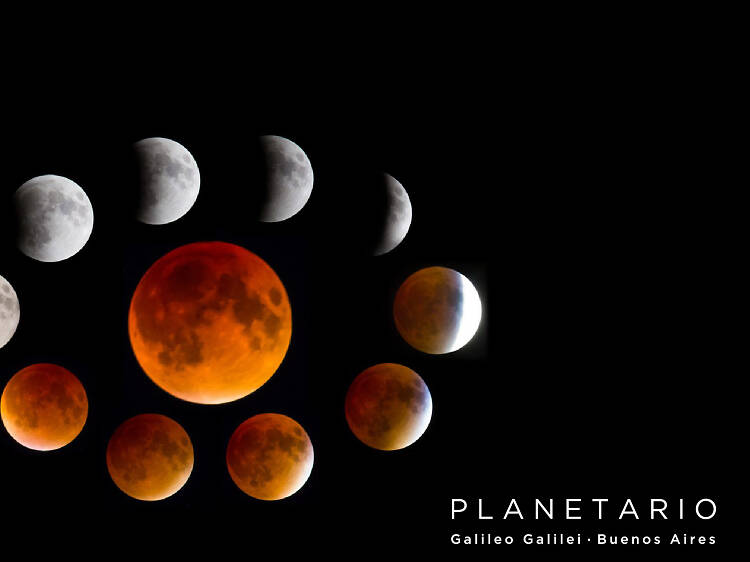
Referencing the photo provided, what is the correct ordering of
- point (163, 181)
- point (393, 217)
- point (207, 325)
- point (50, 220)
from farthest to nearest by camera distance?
point (393, 217), point (163, 181), point (50, 220), point (207, 325)

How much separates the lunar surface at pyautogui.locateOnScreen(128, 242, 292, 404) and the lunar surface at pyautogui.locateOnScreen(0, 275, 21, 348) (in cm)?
112

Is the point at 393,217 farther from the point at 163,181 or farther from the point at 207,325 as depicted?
the point at 163,181

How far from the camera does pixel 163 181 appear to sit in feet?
17.8

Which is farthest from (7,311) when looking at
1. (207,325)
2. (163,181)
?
(207,325)

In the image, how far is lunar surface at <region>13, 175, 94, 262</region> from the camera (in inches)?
202

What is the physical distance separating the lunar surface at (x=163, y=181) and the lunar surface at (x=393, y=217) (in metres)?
1.98

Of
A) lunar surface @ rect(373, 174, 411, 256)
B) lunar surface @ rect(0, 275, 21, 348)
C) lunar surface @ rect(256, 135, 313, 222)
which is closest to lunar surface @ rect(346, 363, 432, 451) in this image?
lunar surface @ rect(373, 174, 411, 256)

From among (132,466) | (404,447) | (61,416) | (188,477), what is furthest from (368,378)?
(61,416)

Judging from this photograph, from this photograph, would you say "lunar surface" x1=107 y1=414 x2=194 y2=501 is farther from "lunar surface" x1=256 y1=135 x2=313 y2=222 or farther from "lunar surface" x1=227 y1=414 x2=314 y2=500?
"lunar surface" x1=256 y1=135 x2=313 y2=222

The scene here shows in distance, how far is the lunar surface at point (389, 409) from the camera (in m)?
5.51

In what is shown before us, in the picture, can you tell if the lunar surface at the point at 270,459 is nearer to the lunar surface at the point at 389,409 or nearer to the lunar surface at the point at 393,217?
the lunar surface at the point at 389,409

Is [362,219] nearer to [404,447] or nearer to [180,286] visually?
[180,286]

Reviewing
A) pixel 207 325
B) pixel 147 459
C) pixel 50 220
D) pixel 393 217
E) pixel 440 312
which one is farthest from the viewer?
pixel 393 217

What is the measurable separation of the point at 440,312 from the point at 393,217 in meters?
1.11
